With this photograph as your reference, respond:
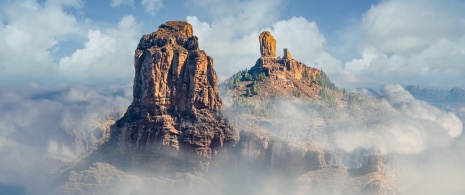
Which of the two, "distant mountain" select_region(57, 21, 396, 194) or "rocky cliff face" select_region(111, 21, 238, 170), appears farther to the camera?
"rocky cliff face" select_region(111, 21, 238, 170)

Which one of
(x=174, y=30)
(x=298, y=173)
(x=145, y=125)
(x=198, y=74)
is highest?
(x=174, y=30)

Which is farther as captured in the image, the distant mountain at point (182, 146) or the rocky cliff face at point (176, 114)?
the rocky cliff face at point (176, 114)

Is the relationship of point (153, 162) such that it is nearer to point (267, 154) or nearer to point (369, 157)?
point (267, 154)

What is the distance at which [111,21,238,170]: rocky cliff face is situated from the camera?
15638cm

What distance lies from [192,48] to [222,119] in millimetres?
18654

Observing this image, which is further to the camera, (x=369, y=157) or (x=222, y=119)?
(x=222, y=119)

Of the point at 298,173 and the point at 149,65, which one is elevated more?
the point at 149,65

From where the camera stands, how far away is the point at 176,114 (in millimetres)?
158375

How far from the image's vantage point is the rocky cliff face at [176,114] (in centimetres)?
15638

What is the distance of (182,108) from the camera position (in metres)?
158

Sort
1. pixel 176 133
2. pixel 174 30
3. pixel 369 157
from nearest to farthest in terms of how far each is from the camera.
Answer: pixel 369 157 < pixel 176 133 < pixel 174 30

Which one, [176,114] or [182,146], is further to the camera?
[176,114]

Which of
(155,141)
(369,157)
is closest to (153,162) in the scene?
(155,141)

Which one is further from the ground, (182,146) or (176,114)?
(176,114)
